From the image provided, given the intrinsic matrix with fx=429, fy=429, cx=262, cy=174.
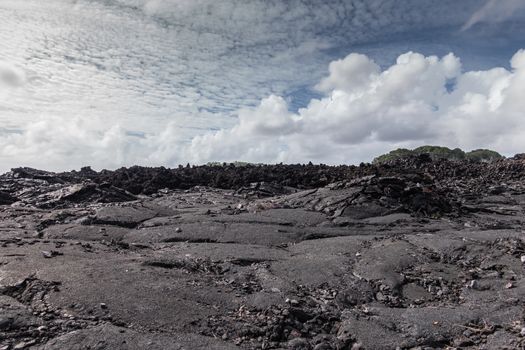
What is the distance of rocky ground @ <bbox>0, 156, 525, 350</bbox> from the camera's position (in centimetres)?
442

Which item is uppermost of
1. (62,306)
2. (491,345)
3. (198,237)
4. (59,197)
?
(59,197)

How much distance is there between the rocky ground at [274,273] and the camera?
174 inches

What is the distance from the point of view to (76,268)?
5.86m

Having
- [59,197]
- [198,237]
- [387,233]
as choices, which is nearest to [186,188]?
[59,197]

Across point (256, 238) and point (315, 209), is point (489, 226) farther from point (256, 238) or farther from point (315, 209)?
point (256, 238)

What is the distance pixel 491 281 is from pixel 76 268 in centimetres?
575

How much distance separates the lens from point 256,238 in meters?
8.60

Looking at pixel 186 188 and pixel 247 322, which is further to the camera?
pixel 186 188

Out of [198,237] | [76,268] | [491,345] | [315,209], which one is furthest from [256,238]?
[491,345]

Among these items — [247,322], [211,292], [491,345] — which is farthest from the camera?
[211,292]

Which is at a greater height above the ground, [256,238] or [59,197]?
[59,197]

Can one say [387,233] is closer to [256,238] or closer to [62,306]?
[256,238]

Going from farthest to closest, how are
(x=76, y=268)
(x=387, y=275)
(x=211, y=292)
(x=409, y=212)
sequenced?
(x=409, y=212)
(x=387, y=275)
(x=76, y=268)
(x=211, y=292)

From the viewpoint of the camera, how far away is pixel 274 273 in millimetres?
6387
